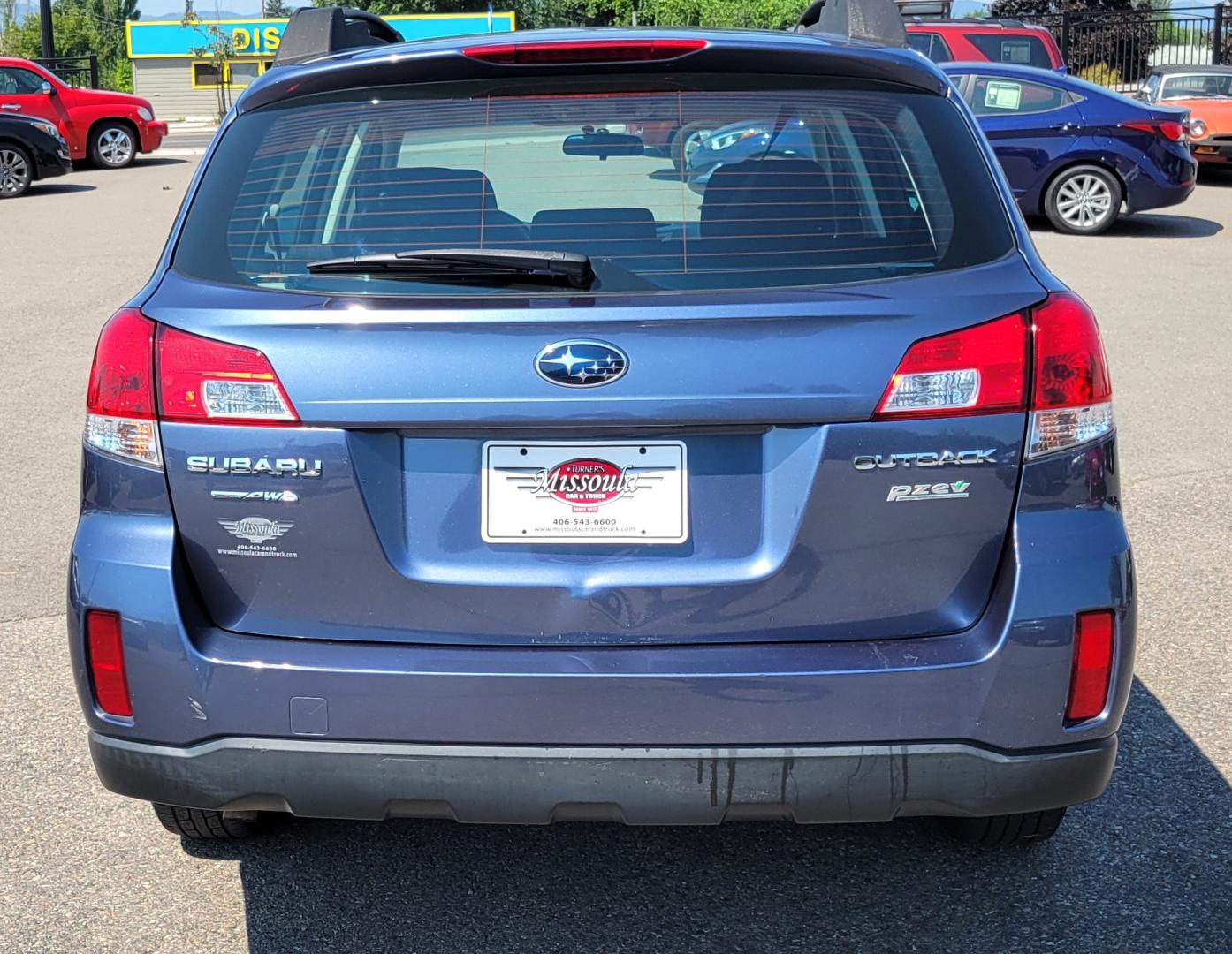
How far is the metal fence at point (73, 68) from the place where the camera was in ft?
118

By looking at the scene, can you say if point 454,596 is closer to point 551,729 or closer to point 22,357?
point 551,729

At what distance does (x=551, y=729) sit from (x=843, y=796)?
53 cm

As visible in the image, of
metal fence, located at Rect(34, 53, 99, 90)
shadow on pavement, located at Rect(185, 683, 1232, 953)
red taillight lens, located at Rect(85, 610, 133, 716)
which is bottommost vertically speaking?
metal fence, located at Rect(34, 53, 99, 90)

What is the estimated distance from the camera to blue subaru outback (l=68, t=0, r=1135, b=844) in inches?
102

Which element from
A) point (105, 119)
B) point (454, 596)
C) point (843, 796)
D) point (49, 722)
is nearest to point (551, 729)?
point (454, 596)

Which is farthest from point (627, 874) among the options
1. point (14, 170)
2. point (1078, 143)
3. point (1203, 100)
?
point (14, 170)

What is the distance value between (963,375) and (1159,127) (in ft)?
44.4

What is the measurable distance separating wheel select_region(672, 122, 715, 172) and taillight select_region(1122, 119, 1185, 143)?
13.2 meters

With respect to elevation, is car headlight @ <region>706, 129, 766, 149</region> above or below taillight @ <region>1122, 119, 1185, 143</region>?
above

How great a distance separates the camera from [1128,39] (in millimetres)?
29641

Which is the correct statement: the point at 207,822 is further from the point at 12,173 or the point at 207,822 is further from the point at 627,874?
the point at 12,173

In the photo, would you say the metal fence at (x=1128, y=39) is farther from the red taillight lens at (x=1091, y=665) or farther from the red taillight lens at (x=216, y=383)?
the red taillight lens at (x=216, y=383)

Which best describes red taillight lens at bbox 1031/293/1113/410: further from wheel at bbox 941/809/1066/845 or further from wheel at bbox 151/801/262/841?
wheel at bbox 151/801/262/841

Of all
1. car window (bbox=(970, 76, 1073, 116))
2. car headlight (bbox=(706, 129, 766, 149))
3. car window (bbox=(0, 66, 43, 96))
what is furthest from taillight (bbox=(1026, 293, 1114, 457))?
car window (bbox=(0, 66, 43, 96))
